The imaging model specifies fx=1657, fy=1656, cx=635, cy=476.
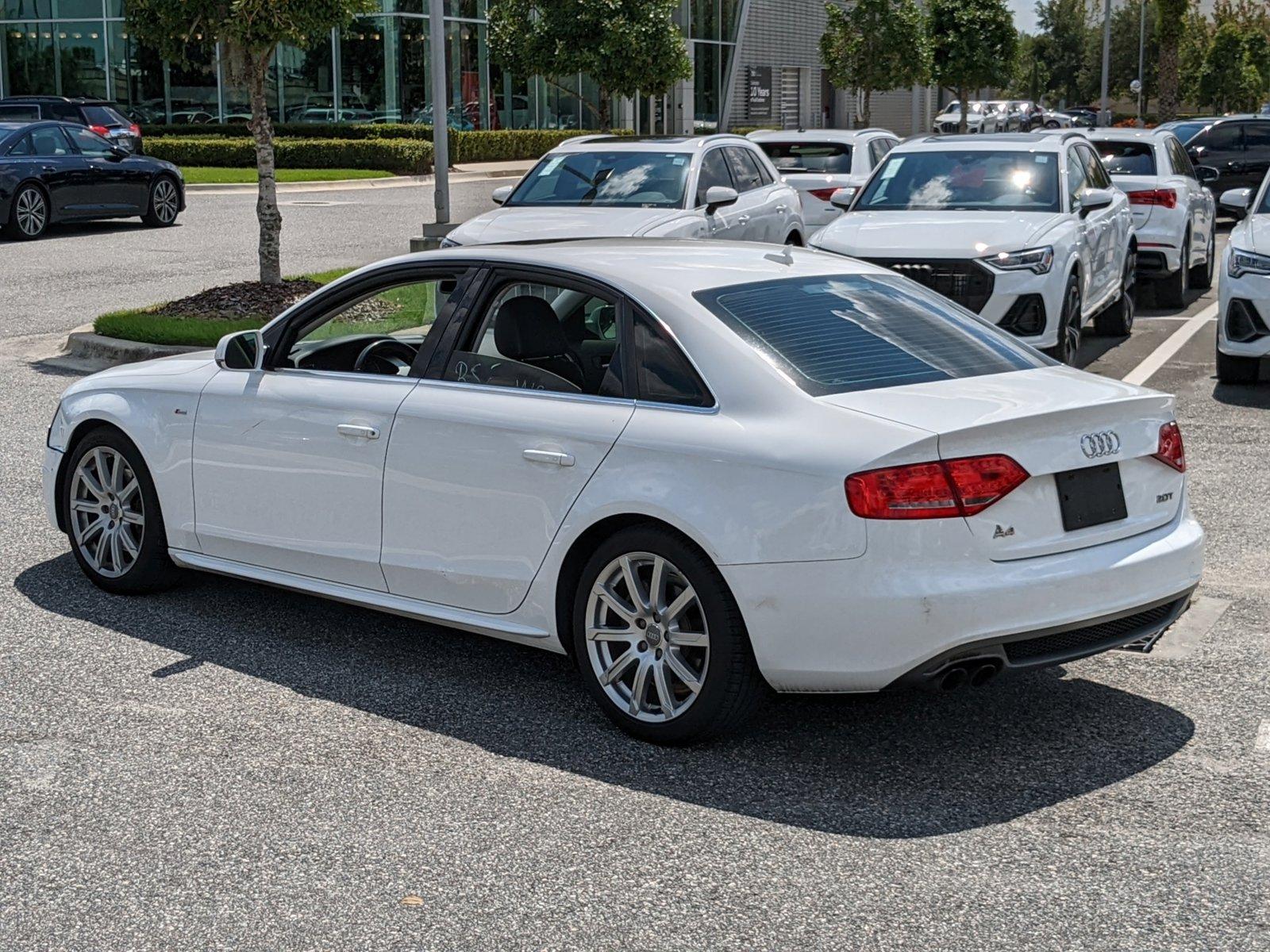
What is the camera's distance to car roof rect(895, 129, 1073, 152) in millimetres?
13484

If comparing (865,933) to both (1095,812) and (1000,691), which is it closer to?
(1095,812)

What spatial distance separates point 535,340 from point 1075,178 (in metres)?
8.78

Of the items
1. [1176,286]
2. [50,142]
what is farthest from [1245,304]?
[50,142]

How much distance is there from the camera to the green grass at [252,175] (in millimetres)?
34031

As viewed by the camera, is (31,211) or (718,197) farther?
(31,211)

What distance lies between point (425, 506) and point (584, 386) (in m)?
0.69

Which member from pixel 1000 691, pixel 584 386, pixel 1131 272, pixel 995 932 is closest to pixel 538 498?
pixel 584 386

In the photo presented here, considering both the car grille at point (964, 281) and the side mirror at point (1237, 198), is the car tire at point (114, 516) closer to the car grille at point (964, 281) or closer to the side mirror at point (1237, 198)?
the car grille at point (964, 281)

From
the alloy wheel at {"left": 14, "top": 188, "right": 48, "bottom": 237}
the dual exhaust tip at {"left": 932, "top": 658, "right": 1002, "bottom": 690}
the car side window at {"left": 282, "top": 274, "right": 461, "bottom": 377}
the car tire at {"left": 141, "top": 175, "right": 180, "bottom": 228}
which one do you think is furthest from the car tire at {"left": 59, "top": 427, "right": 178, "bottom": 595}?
the car tire at {"left": 141, "top": 175, "right": 180, "bottom": 228}

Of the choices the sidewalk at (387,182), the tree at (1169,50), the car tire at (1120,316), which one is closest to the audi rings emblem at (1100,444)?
the car tire at (1120,316)

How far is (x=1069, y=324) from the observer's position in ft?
39.7

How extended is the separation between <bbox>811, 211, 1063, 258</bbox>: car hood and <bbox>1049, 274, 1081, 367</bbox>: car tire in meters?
0.47

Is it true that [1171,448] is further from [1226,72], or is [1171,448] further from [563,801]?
[1226,72]

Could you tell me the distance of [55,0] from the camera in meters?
44.1
